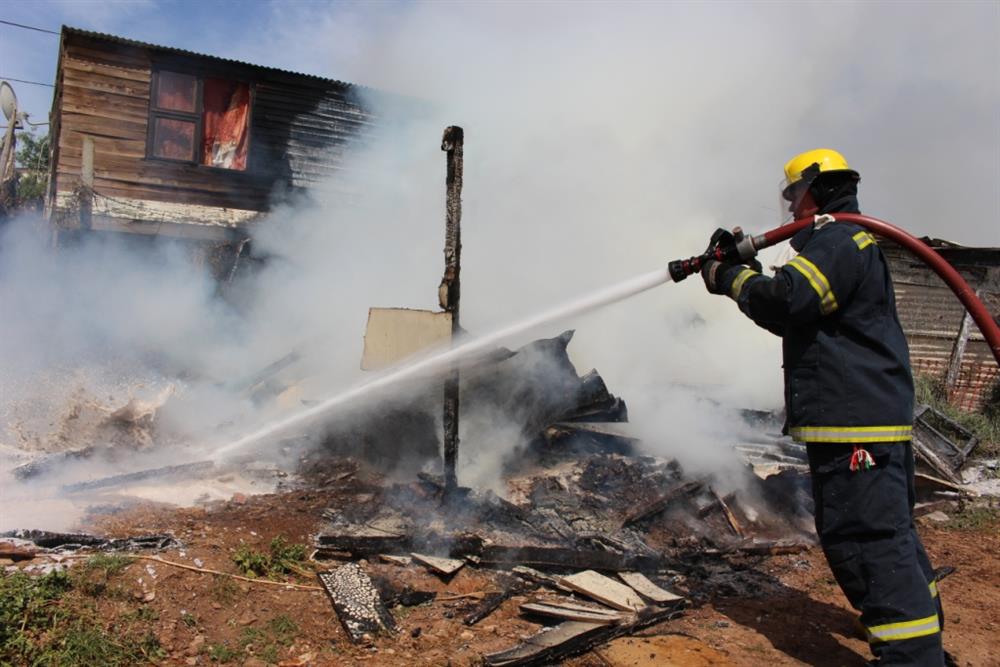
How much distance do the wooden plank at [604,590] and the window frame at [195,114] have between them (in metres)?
11.2

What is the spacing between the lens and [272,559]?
3.55 m

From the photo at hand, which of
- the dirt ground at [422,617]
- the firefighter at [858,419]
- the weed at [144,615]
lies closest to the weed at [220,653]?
the dirt ground at [422,617]

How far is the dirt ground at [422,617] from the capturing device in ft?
9.52

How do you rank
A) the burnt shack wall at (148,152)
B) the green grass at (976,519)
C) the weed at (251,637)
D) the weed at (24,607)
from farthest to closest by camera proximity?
the burnt shack wall at (148,152) < the green grass at (976,519) < the weed at (251,637) < the weed at (24,607)

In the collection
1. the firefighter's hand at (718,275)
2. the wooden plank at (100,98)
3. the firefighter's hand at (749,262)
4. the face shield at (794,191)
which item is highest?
the wooden plank at (100,98)

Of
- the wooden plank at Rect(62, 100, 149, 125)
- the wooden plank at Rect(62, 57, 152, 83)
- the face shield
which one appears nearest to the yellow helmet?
the face shield

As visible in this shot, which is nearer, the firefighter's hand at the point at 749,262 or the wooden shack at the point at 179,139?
the firefighter's hand at the point at 749,262

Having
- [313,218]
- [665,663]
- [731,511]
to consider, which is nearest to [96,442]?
[665,663]

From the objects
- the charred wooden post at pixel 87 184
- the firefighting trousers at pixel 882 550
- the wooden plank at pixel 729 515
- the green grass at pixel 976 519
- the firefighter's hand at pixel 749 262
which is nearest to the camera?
the firefighting trousers at pixel 882 550

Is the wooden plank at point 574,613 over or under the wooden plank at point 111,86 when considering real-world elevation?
under

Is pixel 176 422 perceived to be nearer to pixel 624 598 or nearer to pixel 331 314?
pixel 331 314

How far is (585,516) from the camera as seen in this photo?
4.77 meters

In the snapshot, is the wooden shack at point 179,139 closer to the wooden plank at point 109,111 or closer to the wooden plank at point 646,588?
the wooden plank at point 109,111

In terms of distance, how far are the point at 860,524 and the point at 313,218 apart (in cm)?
1134
